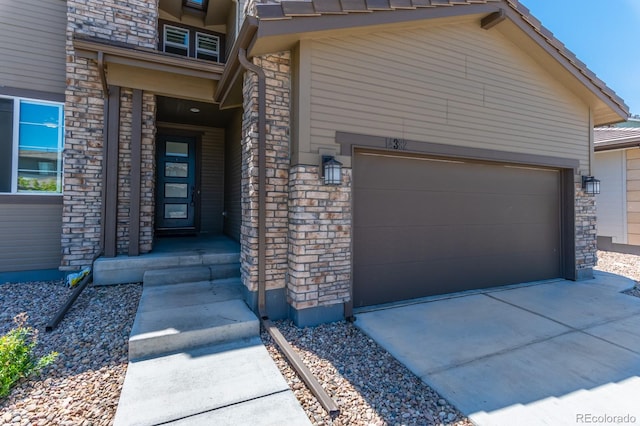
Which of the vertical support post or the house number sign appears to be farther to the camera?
the vertical support post

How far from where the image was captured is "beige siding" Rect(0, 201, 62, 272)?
4.97m

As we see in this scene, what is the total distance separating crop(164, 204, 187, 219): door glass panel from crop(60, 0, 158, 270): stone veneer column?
207 centimetres

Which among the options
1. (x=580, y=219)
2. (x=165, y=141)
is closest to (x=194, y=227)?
(x=165, y=141)

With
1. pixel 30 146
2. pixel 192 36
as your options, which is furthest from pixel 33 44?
pixel 192 36

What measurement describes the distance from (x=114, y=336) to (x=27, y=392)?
0.89 meters

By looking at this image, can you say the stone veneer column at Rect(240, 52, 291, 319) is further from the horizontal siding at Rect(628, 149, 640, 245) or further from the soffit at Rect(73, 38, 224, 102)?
the horizontal siding at Rect(628, 149, 640, 245)

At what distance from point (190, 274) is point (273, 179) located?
2.12 m

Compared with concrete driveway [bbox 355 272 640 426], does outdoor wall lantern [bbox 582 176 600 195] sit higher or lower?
higher

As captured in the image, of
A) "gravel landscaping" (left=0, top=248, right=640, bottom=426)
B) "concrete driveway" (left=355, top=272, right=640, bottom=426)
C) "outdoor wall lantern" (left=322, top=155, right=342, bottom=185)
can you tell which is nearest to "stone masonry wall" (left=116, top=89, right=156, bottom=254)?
"gravel landscaping" (left=0, top=248, right=640, bottom=426)

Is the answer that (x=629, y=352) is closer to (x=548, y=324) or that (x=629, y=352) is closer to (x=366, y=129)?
(x=548, y=324)

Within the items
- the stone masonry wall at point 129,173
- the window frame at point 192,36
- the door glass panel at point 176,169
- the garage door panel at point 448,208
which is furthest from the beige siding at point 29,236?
the garage door panel at point 448,208

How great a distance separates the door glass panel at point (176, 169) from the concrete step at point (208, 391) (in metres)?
5.36

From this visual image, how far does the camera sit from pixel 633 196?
338 inches

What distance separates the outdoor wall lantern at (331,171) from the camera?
363cm
